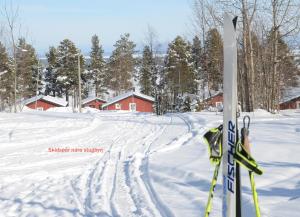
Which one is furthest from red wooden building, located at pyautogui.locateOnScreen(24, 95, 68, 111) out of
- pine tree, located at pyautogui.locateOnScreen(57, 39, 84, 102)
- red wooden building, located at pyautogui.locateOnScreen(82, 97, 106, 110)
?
red wooden building, located at pyautogui.locateOnScreen(82, 97, 106, 110)

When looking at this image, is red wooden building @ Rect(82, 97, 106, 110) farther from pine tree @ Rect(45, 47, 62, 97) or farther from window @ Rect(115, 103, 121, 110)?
window @ Rect(115, 103, 121, 110)

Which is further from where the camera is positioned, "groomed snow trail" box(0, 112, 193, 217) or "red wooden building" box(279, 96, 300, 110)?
"red wooden building" box(279, 96, 300, 110)

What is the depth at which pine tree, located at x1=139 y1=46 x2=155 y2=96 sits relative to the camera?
212ft

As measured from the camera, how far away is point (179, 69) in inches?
2403

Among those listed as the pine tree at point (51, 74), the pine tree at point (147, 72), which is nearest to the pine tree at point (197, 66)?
the pine tree at point (147, 72)

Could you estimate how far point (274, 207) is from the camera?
5.38m

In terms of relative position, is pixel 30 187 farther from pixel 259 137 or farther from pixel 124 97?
pixel 124 97

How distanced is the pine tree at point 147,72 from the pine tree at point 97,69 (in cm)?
826

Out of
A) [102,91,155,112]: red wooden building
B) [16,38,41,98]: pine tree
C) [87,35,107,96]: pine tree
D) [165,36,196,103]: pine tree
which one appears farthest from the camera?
[87,35,107,96]: pine tree

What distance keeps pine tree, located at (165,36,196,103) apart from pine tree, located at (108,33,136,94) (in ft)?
36.9

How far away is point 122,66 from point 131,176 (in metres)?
64.5
